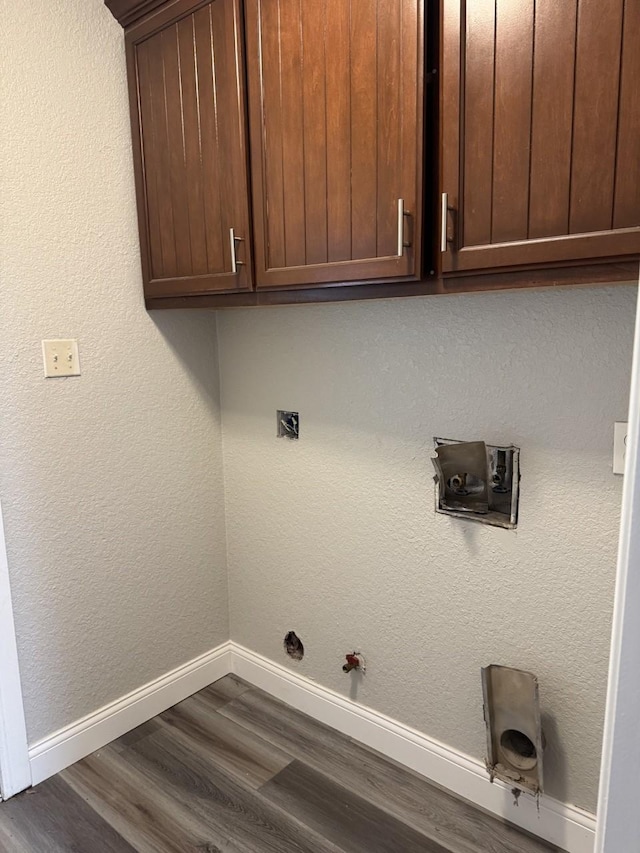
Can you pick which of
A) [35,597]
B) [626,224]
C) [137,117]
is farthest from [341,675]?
[137,117]

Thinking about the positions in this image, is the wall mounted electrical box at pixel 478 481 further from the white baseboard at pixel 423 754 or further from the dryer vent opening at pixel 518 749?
the white baseboard at pixel 423 754

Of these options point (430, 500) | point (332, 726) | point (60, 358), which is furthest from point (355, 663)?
point (60, 358)

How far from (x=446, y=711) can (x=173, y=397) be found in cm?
130

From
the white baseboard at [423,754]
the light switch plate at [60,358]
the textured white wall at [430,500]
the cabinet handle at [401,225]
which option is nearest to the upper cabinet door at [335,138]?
the cabinet handle at [401,225]

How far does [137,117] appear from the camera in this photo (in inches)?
68.6

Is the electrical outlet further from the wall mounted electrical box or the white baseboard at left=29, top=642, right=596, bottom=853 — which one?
the white baseboard at left=29, top=642, right=596, bottom=853

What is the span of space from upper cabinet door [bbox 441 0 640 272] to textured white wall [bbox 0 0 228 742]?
1.10 meters

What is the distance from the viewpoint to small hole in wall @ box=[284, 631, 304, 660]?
80.6 inches

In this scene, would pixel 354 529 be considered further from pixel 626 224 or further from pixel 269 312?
pixel 626 224

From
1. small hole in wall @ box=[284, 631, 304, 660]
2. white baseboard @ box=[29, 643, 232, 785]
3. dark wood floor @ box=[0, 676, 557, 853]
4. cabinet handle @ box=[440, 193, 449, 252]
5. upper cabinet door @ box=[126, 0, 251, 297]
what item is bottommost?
dark wood floor @ box=[0, 676, 557, 853]

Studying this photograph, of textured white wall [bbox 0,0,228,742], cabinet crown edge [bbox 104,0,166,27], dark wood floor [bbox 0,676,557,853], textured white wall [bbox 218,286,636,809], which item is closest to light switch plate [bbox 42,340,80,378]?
textured white wall [bbox 0,0,228,742]

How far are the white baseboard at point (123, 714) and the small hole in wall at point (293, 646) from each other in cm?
32

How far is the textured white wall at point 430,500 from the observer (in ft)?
4.41

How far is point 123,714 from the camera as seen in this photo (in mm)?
1954
